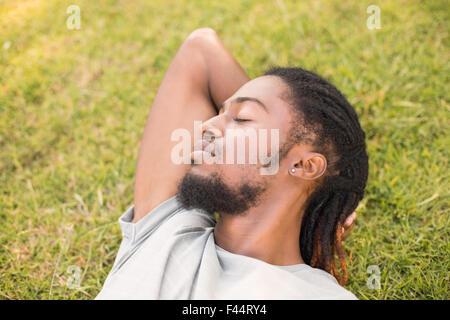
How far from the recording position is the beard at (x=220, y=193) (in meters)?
2.22

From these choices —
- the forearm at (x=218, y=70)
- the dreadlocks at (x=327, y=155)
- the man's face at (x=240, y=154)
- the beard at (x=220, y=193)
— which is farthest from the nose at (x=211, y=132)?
the forearm at (x=218, y=70)

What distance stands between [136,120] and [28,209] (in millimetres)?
1191

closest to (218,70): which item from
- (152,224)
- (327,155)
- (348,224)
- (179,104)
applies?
(179,104)

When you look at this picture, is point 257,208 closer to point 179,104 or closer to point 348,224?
point 348,224

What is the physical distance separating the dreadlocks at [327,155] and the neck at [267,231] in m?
0.24

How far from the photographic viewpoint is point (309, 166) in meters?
Answer: 2.26

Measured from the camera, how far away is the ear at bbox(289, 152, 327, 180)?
2236mm

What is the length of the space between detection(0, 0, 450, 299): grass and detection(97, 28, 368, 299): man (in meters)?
0.57

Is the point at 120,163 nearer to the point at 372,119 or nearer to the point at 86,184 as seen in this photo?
the point at 86,184

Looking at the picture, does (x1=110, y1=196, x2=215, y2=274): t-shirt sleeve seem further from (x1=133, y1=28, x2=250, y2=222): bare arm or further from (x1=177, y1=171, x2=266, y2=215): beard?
(x1=177, y1=171, x2=266, y2=215): beard

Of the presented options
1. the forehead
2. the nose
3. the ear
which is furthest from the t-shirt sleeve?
the forehead

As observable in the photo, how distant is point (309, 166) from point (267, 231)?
0.46 meters

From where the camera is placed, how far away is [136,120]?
3.56 m
